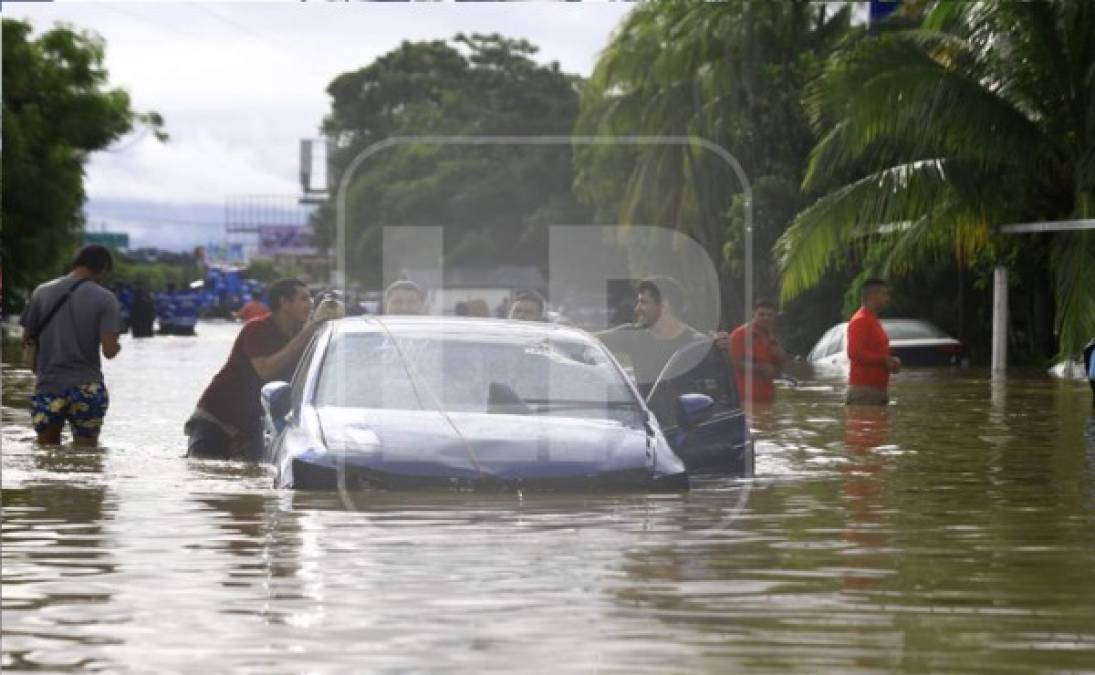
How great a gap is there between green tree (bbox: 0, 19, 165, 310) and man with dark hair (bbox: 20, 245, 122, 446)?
33.8 m

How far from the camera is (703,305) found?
52.4 meters

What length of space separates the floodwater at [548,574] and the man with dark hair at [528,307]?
2810 millimetres

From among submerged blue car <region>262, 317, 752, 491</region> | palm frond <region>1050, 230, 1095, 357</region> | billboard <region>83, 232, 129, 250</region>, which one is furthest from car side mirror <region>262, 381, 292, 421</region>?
billboard <region>83, 232, 129, 250</region>

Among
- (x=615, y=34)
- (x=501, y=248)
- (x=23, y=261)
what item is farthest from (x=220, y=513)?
Result: (x=501, y=248)

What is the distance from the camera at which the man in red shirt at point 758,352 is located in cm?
1797

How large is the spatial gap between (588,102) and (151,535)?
4453 cm

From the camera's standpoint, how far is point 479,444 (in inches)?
423

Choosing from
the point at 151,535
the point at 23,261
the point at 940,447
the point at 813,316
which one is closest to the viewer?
the point at 151,535

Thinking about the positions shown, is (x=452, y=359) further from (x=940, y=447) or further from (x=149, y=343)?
(x=149, y=343)

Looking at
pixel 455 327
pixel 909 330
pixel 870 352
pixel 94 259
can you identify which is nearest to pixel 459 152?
pixel 909 330

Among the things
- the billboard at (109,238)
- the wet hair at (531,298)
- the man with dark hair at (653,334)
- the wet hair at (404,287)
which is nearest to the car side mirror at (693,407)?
the man with dark hair at (653,334)

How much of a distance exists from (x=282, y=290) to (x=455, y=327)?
2657mm

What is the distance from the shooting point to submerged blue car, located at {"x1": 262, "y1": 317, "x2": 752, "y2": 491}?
10.6m

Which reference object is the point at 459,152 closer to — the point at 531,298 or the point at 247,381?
the point at 531,298
